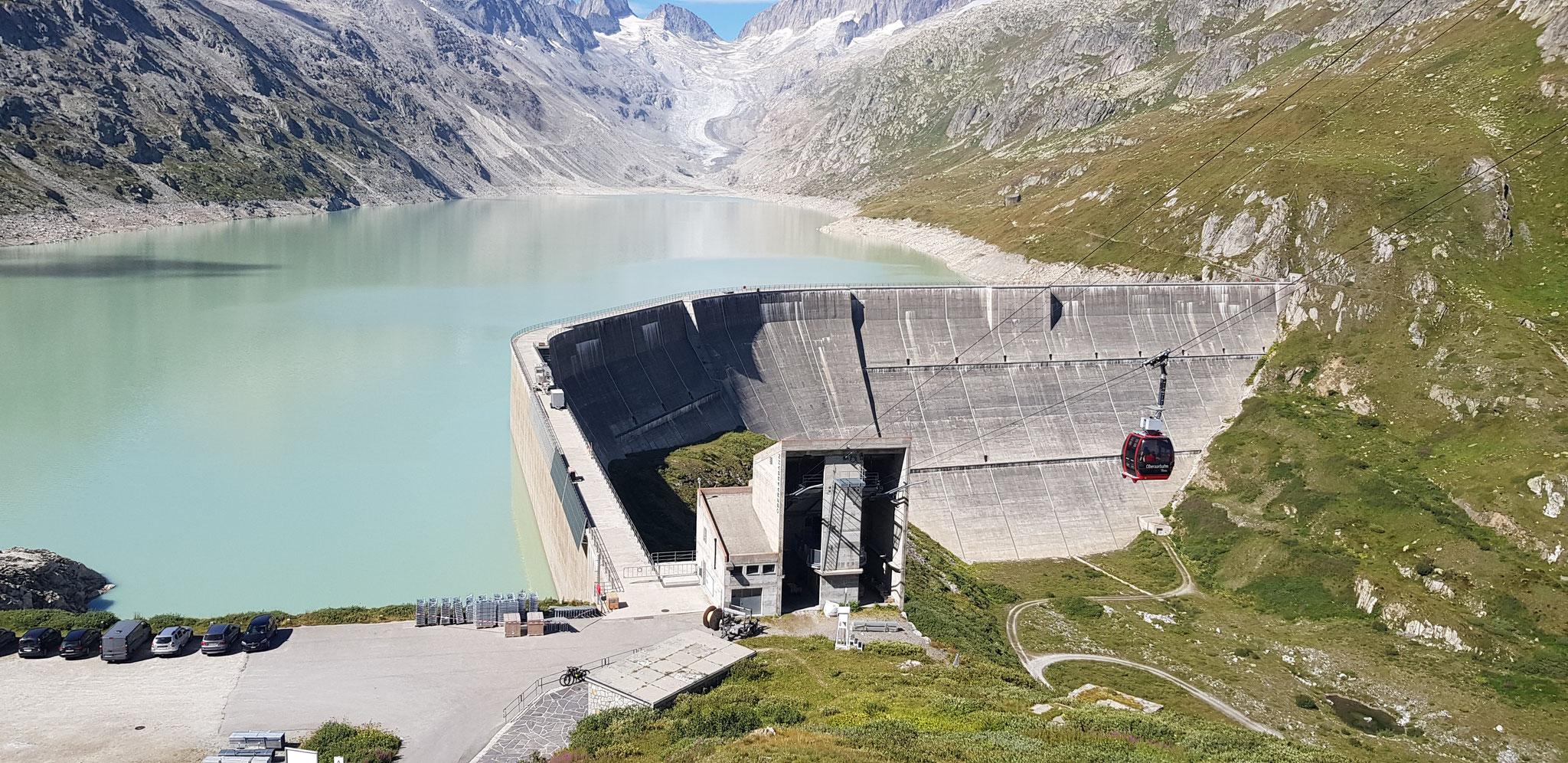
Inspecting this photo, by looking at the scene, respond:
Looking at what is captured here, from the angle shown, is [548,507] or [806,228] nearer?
[548,507]

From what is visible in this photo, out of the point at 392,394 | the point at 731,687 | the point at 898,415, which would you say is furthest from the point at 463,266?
the point at 731,687

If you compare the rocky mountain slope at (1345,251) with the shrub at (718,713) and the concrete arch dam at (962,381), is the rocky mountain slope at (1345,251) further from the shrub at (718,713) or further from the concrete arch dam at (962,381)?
the shrub at (718,713)

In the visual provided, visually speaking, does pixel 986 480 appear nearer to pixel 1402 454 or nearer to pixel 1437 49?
pixel 1402 454

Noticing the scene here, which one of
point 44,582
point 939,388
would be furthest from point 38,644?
point 939,388

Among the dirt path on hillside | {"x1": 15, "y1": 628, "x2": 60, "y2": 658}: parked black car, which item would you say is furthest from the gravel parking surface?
the dirt path on hillside

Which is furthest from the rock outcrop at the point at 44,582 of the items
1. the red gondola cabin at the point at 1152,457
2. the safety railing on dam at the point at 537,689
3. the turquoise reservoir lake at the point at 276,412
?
the red gondola cabin at the point at 1152,457

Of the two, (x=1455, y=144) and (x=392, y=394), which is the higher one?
(x=1455, y=144)

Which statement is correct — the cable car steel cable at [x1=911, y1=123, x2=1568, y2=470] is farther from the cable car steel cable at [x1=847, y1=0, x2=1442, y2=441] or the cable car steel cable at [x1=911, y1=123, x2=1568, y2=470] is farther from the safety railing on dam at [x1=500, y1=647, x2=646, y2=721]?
the safety railing on dam at [x1=500, y1=647, x2=646, y2=721]
